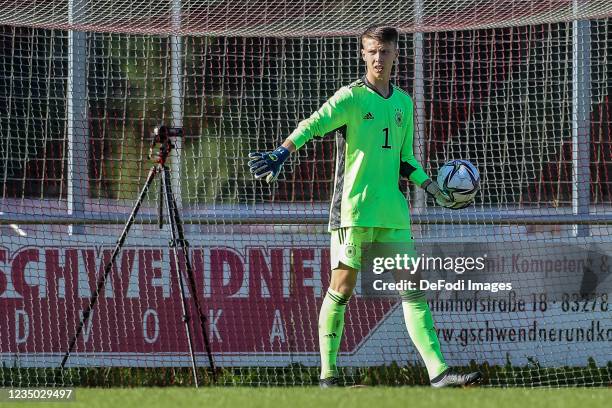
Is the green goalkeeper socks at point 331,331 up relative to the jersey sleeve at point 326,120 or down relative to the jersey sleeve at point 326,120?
down

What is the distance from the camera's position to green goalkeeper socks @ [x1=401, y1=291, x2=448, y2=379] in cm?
693

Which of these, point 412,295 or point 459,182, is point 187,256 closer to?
point 412,295

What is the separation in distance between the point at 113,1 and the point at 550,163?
346 cm

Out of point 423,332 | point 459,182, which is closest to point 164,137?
point 459,182

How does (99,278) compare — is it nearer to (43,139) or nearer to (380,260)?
(43,139)

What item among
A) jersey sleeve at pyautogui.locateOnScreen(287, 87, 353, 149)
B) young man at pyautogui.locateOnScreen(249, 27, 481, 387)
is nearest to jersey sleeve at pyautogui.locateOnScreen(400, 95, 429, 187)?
young man at pyautogui.locateOnScreen(249, 27, 481, 387)

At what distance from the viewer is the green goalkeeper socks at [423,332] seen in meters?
6.93

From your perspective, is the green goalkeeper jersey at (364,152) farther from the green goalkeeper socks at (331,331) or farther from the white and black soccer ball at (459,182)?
the green goalkeeper socks at (331,331)

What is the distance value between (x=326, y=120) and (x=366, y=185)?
43 cm

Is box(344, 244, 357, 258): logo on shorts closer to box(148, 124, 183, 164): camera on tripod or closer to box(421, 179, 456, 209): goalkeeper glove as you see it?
box(421, 179, 456, 209): goalkeeper glove

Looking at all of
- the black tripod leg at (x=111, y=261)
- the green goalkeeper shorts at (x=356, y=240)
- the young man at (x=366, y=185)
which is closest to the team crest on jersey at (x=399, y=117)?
the young man at (x=366, y=185)

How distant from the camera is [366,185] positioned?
705cm

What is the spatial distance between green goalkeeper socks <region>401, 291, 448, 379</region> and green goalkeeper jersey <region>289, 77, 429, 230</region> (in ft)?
1.38

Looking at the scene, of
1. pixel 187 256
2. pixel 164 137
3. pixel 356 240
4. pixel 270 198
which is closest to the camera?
pixel 356 240
